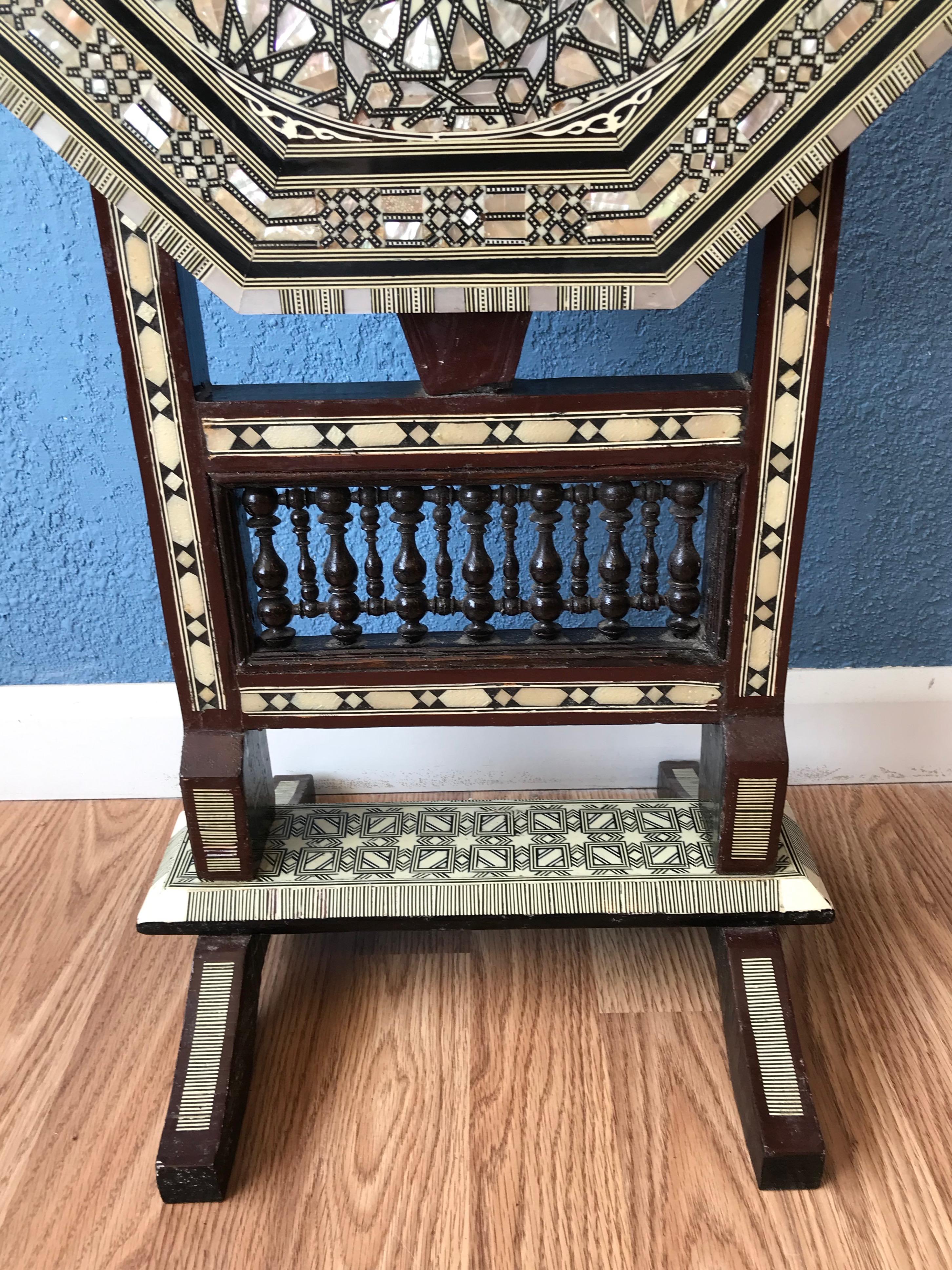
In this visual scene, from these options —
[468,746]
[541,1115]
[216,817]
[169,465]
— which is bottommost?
[541,1115]

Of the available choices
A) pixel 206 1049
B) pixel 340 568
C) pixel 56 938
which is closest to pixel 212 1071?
pixel 206 1049

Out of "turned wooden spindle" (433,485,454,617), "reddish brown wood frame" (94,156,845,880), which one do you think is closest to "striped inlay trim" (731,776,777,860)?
"reddish brown wood frame" (94,156,845,880)

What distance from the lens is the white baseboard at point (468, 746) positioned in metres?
1.35

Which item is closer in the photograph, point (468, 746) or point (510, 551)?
point (510, 551)

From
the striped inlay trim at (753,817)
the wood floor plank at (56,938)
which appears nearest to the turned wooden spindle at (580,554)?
the striped inlay trim at (753,817)

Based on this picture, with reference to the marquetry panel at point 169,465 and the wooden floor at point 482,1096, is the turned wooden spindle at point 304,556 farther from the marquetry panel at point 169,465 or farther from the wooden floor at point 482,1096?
the wooden floor at point 482,1096

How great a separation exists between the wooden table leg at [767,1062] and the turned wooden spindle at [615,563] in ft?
1.09

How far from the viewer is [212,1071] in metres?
0.90

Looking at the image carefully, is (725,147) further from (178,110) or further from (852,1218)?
(852,1218)

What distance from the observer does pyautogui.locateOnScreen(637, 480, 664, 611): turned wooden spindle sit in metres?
0.85

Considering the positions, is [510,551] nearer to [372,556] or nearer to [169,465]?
[372,556]

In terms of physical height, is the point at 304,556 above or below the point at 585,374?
below

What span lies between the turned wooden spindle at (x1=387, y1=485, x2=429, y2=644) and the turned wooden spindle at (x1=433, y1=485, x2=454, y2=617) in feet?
0.04

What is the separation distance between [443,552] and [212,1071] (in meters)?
0.52
